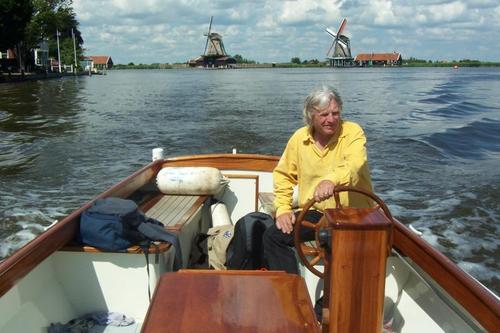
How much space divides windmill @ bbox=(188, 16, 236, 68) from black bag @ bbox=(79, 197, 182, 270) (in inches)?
4055

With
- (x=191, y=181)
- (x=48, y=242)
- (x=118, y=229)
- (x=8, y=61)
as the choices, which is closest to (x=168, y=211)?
(x=191, y=181)

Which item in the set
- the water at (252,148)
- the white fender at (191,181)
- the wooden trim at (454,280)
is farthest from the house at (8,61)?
the wooden trim at (454,280)

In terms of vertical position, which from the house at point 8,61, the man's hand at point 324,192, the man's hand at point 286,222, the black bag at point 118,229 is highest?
the house at point 8,61

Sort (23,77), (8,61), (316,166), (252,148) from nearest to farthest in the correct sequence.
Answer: (316,166), (252,148), (23,77), (8,61)

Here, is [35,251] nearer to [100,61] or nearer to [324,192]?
[324,192]

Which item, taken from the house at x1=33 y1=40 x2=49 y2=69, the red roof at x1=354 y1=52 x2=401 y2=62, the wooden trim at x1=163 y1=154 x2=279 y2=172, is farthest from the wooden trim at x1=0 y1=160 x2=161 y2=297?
the red roof at x1=354 y1=52 x2=401 y2=62

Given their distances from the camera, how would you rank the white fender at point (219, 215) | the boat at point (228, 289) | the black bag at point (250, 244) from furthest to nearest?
the white fender at point (219, 215)
the black bag at point (250, 244)
the boat at point (228, 289)

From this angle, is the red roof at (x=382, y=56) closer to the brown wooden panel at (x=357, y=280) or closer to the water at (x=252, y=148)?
the water at (x=252, y=148)

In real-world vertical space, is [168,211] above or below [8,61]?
below

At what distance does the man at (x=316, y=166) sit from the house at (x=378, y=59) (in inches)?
4936

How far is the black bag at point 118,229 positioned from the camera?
3.08m

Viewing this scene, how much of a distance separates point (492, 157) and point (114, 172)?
971 centimetres

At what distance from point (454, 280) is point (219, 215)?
2705 millimetres

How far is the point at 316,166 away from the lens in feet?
9.76
